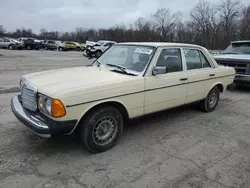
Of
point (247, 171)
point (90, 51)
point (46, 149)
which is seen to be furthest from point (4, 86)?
point (90, 51)

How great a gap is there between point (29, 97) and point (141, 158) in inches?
75.4

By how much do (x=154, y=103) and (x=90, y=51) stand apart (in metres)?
20.9

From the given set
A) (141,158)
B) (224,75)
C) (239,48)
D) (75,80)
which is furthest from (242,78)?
(75,80)

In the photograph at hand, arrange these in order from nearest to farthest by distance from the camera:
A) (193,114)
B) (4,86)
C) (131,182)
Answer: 1. (131,182)
2. (193,114)
3. (4,86)

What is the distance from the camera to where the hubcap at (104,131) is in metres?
3.27

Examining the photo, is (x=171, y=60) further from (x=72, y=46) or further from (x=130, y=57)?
(x=72, y=46)

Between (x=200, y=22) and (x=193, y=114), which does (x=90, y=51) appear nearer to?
(x=193, y=114)

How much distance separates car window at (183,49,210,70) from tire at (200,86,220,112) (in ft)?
2.41

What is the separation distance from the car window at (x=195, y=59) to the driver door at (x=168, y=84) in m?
0.23

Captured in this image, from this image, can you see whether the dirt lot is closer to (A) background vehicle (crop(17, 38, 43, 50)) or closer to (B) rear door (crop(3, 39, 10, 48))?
(B) rear door (crop(3, 39, 10, 48))

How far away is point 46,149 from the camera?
3393mm

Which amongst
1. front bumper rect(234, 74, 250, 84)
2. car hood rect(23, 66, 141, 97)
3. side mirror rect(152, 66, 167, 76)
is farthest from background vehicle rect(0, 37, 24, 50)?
side mirror rect(152, 66, 167, 76)

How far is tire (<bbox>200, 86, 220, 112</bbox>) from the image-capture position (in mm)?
5193

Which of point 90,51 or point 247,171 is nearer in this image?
point 247,171
